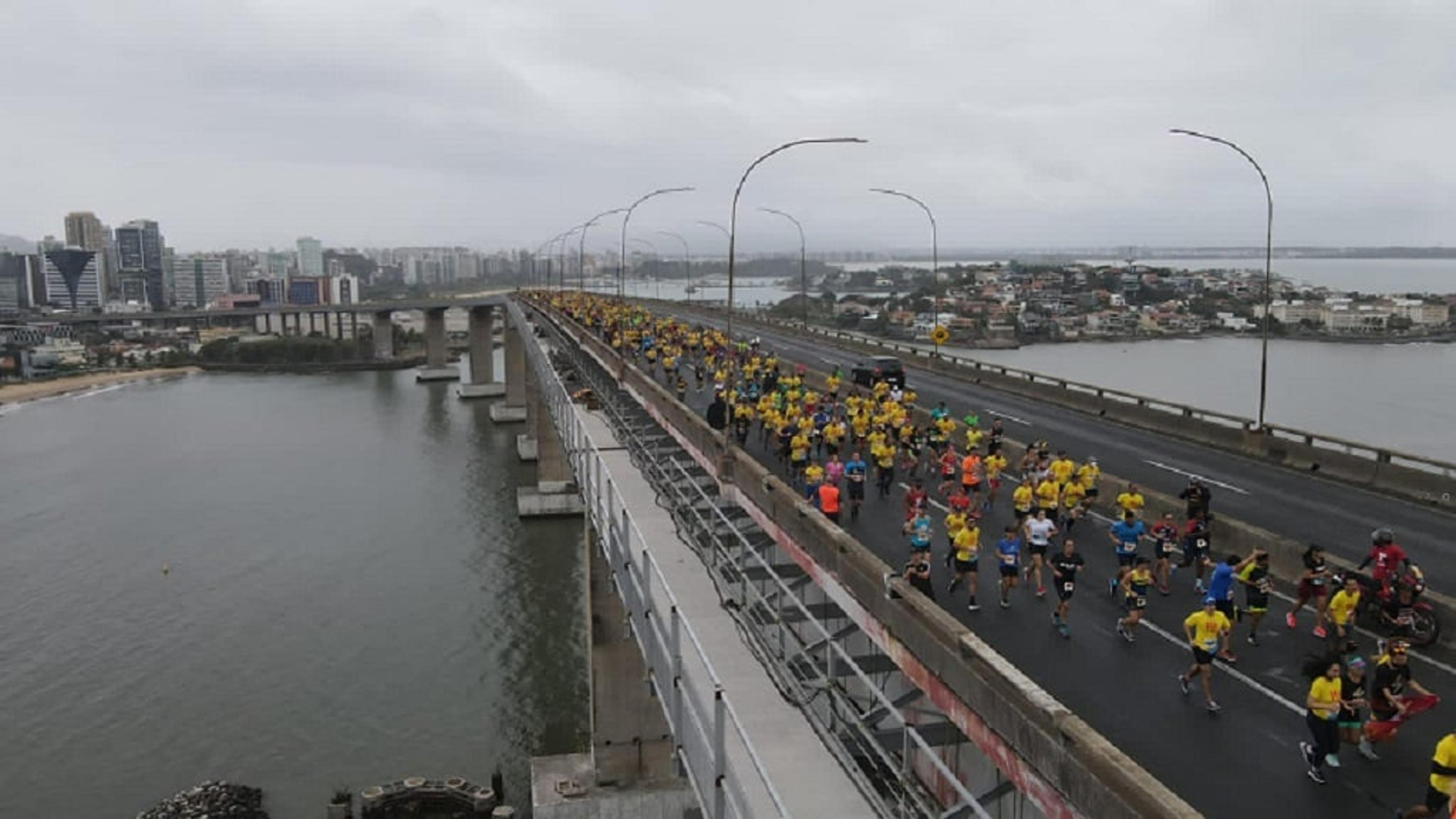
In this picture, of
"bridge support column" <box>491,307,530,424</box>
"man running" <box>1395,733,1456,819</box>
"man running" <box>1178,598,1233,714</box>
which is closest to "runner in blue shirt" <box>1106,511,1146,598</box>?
"man running" <box>1178,598,1233,714</box>

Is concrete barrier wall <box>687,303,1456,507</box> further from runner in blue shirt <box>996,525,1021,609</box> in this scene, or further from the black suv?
runner in blue shirt <box>996,525,1021,609</box>

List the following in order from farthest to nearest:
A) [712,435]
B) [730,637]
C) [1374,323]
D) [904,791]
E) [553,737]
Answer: [1374,323]
[553,737]
[712,435]
[730,637]
[904,791]

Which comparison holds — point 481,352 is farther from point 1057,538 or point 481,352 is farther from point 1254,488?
point 1057,538

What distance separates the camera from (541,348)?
52344 millimetres

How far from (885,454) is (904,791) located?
13688 millimetres

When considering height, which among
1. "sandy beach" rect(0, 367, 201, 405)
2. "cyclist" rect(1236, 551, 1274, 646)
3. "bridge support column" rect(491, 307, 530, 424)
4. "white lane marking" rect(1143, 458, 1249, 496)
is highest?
"cyclist" rect(1236, 551, 1274, 646)

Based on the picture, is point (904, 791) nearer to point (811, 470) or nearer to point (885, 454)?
point (811, 470)

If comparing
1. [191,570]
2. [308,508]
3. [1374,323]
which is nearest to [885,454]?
[191,570]

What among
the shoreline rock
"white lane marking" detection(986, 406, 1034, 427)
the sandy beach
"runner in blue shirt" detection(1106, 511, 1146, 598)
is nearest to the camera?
"runner in blue shirt" detection(1106, 511, 1146, 598)

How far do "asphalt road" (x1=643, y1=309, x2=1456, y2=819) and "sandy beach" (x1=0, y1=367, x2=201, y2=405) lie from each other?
12259 centimetres

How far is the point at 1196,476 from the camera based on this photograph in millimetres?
24422

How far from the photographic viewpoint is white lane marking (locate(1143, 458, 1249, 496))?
75.6 feet

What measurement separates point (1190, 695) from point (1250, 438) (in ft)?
56.2

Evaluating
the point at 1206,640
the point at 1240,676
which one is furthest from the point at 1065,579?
the point at 1206,640
